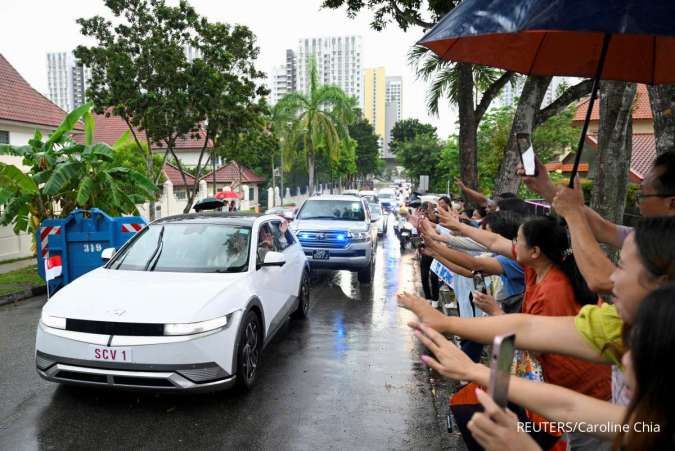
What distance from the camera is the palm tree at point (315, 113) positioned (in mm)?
33156

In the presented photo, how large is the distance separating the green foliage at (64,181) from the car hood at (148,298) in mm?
5318

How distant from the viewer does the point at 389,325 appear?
7.45 meters

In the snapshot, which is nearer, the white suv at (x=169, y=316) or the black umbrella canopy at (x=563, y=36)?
the black umbrella canopy at (x=563, y=36)

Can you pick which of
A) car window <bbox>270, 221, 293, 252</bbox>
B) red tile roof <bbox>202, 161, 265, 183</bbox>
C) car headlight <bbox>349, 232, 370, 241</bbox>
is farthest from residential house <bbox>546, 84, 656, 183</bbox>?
red tile roof <bbox>202, 161, 265, 183</bbox>

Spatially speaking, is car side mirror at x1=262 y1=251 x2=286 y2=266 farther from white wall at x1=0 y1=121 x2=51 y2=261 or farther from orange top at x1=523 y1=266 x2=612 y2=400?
white wall at x1=0 y1=121 x2=51 y2=261

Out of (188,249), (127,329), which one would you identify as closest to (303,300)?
(188,249)

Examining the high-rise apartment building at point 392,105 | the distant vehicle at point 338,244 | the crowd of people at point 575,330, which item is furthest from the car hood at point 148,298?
the high-rise apartment building at point 392,105

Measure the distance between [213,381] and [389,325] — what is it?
365 centimetres

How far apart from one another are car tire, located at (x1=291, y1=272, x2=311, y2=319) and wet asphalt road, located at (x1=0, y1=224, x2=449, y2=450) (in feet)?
3.20

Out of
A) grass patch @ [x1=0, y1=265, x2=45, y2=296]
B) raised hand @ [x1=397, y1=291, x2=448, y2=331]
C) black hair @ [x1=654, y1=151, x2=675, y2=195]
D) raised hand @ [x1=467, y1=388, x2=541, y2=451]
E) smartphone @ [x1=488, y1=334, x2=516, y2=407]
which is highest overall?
black hair @ [x1=654, y1=151, x2=675, y2=195]

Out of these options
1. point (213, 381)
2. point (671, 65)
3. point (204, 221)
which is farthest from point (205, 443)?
point (671, 65)

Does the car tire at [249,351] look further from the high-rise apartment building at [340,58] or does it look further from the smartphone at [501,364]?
the high-rise apartment building at [340,58]

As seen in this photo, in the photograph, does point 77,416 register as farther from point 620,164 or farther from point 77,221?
point 620,164

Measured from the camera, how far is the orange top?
2.40 meters
